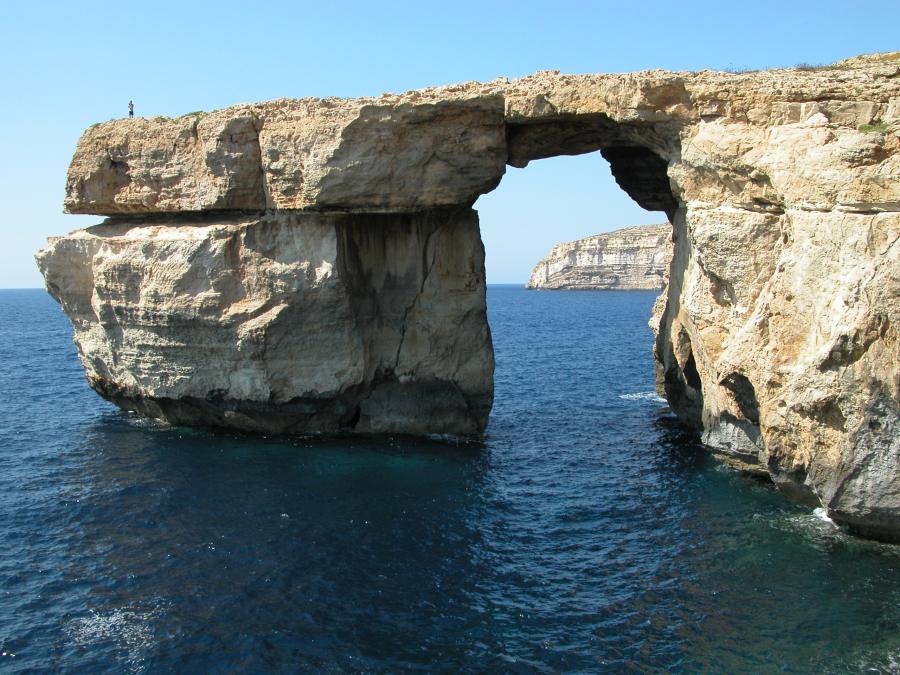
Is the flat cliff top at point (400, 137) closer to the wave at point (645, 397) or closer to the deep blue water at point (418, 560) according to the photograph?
the deep blue water at point (418, 560)

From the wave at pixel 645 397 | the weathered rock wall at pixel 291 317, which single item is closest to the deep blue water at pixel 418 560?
the weathered rock wall at pixel 291 317

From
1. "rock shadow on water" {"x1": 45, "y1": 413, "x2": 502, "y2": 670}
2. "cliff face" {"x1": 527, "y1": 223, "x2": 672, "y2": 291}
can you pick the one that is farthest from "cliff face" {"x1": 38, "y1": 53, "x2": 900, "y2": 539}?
"cliff face" {"x1": 527, "y1": 223, "x2": 672, "y2": 291}

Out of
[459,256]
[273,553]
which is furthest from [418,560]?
[459,256]

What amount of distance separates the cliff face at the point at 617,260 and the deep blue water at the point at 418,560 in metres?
132

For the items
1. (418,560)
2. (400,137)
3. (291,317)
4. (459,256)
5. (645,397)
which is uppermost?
(400,137)

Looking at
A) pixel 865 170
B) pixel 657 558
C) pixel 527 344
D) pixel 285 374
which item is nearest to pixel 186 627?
pixel 657 558

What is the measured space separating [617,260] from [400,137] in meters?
146

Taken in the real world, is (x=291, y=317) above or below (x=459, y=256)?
below

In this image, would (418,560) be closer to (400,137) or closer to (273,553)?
(273,553)

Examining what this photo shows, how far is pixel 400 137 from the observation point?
1096 inches

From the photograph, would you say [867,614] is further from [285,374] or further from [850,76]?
[285,374]

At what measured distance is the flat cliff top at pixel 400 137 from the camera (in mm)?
25594

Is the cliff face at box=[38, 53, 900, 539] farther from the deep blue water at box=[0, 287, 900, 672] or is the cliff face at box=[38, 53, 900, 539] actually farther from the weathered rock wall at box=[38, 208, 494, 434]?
the deep blue water at box=[0, 287, 900, 672]

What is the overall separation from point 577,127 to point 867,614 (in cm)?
1929
